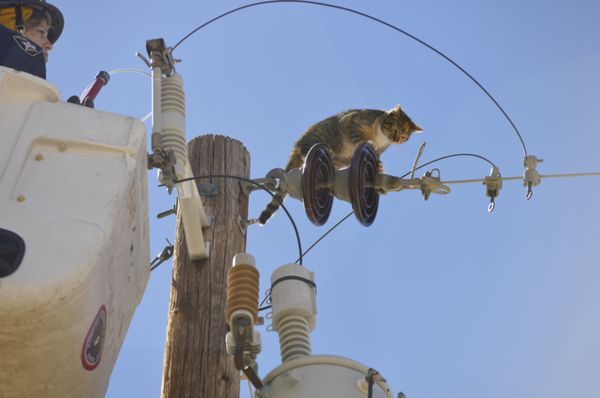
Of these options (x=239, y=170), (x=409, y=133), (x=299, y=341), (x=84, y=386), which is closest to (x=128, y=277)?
(x=84, y=386)

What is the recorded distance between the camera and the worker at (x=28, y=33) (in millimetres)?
3037

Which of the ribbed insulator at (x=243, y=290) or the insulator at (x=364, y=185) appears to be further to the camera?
the insulator at (x=364, y=185)

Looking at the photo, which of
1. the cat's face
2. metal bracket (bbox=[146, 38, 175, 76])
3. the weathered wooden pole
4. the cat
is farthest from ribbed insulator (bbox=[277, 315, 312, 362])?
the cat's face

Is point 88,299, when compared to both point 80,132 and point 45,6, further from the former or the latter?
point 45,6

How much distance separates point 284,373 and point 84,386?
0.58 metres

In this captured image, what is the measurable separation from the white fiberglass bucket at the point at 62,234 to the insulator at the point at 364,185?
0.91 m

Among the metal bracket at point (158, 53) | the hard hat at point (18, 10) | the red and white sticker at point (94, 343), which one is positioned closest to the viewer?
the red and white sticker at point (94, 343)

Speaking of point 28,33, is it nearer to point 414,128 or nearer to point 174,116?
point 174,116

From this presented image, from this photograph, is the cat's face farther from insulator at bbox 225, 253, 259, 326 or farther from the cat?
insulator at bbox 225, 253, 259, 326

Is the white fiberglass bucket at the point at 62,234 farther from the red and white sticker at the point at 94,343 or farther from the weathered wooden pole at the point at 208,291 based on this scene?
the weathered wooden pole at the point at 208,291

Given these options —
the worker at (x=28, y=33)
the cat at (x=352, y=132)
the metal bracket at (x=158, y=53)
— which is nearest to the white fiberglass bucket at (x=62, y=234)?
the worker at (x=28, y=33)

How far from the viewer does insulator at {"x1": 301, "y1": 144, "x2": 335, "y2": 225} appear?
3.50 metres

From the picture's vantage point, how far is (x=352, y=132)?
8.31m

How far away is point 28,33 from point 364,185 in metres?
1.40
